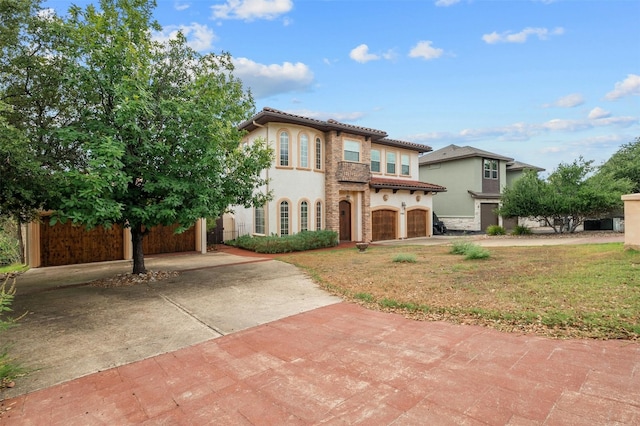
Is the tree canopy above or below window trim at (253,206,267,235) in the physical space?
above

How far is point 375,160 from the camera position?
68.5ft

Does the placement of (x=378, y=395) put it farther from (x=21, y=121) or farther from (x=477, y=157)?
(x=477, y=157)

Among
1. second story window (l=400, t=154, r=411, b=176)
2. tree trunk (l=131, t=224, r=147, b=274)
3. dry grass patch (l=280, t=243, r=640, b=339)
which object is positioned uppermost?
second story window (l=400, t=154, r=411, b=176)

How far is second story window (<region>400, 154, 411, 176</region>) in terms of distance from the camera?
22.4 meters

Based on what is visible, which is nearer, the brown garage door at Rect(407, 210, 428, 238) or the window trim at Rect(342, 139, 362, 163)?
the window trim at Rect(342, 139, 362, 163)

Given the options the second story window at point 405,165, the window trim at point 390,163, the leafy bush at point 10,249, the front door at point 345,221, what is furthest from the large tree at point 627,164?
the leafy bush at point 10,249

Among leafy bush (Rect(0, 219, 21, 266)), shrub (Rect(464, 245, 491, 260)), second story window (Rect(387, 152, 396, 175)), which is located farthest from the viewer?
second story window (Rect(387, 152, 396, 175))

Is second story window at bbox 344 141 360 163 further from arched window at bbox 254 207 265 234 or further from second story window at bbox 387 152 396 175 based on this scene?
arched window at bbox 254 207 265 234

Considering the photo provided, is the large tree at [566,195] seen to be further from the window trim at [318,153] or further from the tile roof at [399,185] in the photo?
the window trim at [318,153]

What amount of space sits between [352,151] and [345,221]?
4445 mm

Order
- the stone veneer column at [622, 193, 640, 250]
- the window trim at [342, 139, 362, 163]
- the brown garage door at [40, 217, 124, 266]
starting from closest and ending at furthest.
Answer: the stone veneer column at [622, 193, 640, 250] → the brown garage door at [40, 217, 124, 266] → the window trim at [342, 139, 362, 163]

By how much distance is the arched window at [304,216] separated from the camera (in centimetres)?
1728

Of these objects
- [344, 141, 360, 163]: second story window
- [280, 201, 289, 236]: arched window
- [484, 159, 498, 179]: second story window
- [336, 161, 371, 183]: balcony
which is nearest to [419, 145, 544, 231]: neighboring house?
[484, 159, 498, 179]: second story window

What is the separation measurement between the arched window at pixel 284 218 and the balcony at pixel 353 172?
11.8 ft
